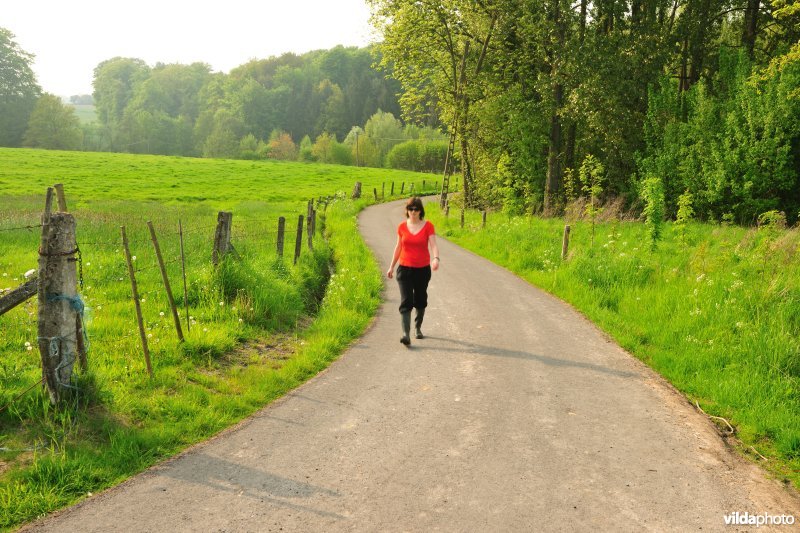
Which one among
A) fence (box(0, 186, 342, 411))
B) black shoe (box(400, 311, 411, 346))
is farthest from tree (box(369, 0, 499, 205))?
black shoe (box(400, 311, 411, 346))

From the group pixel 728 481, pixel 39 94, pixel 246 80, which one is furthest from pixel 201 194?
pixel 246 80

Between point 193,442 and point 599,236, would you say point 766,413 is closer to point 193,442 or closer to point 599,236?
point 193,442

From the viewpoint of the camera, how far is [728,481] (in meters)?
4.51

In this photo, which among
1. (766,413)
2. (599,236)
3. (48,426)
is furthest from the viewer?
(599,236)

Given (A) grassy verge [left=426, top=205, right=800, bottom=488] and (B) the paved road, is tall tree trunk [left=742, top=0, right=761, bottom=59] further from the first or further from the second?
(B) the paved road

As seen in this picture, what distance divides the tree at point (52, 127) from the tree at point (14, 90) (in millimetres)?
4504

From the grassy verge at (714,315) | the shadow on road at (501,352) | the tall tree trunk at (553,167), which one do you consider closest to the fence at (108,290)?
the shadow on road at (501,352)

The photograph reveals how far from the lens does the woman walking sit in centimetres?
792

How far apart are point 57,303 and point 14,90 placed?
10525cm

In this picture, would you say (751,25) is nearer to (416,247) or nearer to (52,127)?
(416,247)

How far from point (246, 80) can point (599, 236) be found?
132679 mm

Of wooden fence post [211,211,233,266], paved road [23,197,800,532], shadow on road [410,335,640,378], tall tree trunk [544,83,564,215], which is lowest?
paved road [23,197,800,532]

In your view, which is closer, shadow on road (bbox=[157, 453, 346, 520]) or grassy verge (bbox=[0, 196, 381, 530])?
shadow on road (bbox=[157, 453, 346, 520])

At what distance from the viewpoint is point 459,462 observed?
473cm
